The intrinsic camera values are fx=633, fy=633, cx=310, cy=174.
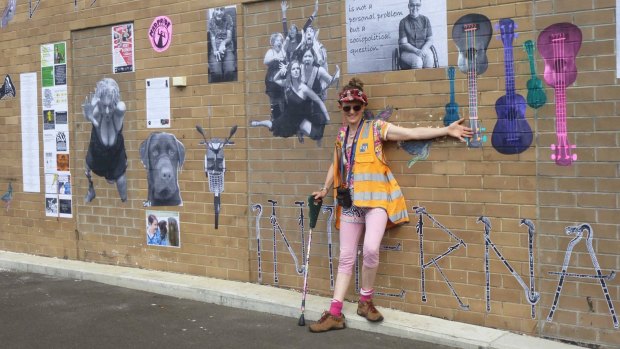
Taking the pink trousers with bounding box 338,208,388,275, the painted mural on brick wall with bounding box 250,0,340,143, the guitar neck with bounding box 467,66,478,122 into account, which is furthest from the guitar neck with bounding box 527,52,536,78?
the painted mural on brick wall with bounding box 250,0,340,143

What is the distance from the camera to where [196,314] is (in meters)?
6.56

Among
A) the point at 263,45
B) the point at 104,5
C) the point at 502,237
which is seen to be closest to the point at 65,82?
the point at 104,5

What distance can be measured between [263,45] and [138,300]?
321 cm

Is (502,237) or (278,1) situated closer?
(502,237)

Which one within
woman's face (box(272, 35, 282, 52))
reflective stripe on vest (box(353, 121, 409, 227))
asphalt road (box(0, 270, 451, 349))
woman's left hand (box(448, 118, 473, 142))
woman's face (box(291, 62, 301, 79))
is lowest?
asphalt road (box(0, 270, 451, 349))

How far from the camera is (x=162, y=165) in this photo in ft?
26.3

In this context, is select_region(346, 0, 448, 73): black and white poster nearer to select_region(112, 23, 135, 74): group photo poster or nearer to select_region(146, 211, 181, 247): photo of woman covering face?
select_region(146, 211, 181, 247): photo of woman covering face

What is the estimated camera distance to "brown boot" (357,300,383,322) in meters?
5.84

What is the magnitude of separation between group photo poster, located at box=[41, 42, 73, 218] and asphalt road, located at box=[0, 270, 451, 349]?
1.84 metres

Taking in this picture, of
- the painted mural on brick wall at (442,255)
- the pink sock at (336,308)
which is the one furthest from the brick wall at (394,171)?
the pink sock at (336,308)

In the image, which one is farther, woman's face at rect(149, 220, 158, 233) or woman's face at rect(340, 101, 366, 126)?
woman's face at rect(149, 220, 158, 233)

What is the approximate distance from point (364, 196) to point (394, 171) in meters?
0.44

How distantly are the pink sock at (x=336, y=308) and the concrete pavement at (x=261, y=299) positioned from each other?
0.18 m

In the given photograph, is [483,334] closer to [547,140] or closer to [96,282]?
[547,140]
